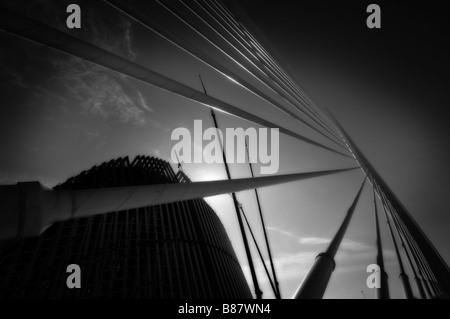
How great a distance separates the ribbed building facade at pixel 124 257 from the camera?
7.16 metres

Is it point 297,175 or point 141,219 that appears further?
point 141,219

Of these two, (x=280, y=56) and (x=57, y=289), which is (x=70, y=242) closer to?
(x=57, y=289)

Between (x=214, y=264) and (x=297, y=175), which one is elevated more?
(x=297, y=175)

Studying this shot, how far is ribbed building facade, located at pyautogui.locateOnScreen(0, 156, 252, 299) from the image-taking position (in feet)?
23.5

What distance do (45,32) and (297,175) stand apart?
10.2 feet

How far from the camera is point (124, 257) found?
8.21 metres

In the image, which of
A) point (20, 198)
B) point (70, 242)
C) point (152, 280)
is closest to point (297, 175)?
point (20, 198)
